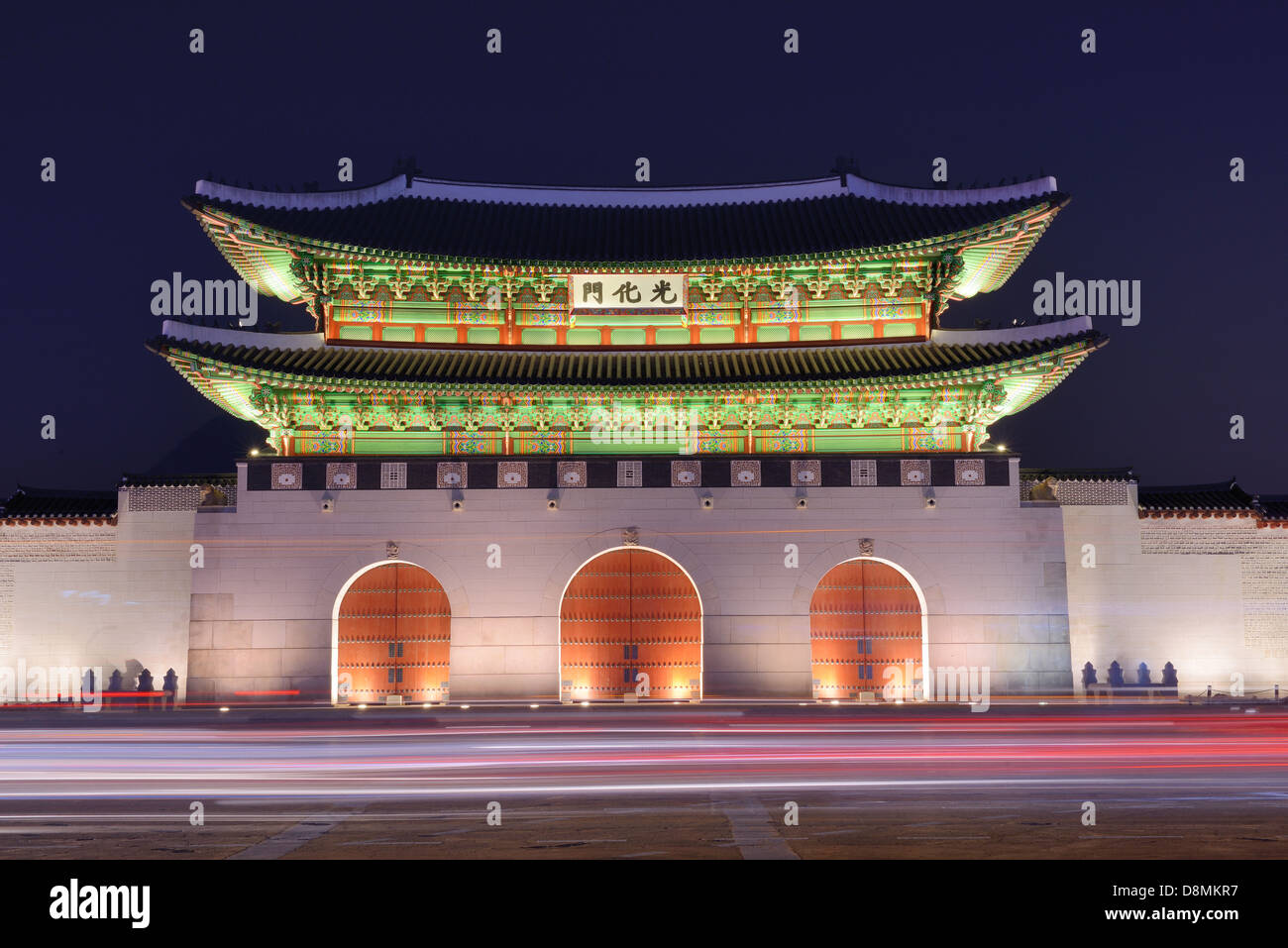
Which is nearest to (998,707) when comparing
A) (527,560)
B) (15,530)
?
(527,560)

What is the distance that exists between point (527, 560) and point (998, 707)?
29.1 feet

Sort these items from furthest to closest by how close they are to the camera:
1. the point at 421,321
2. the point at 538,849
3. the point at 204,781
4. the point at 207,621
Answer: the point at 421,321, the point at 207,621, the point at 204,781, the point at 538,849

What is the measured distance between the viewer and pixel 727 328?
2086cm

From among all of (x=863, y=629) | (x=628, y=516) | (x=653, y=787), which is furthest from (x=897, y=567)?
(x=653, y=787)

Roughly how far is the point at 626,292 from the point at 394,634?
8.25 metres

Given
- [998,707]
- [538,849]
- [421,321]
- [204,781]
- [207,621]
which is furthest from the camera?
[421,321]

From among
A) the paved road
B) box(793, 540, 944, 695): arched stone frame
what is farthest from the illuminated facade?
the paved road

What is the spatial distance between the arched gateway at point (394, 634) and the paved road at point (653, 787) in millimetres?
4372

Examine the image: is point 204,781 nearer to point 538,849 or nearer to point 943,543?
point 538,849

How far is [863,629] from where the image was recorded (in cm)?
1958

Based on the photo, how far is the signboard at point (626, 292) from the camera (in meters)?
20.5

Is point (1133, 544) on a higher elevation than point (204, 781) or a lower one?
higher

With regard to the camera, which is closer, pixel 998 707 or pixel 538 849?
pixel 538 849

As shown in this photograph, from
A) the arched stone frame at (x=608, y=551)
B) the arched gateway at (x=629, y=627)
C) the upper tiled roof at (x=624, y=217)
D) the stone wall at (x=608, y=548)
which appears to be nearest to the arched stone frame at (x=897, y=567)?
the stone wall at (x=608, y=548)
